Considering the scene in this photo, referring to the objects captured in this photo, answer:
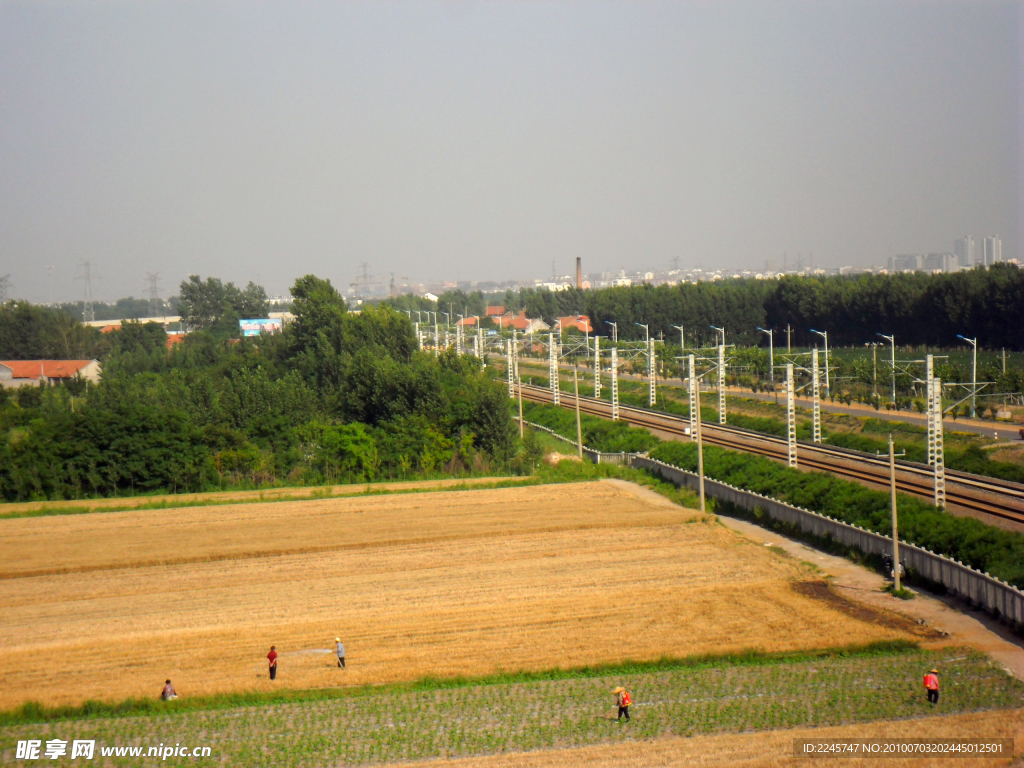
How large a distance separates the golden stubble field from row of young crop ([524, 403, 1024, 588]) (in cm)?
239

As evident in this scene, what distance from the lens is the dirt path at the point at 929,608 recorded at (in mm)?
13828

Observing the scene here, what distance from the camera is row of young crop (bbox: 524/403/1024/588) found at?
1673 centimetres

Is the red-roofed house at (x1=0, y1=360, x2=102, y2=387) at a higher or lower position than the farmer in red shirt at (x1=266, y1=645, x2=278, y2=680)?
higher

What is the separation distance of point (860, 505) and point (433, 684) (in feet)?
40.9

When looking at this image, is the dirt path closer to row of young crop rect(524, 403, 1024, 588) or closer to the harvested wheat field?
row of young crop rect(524, 403, 1024, 588)

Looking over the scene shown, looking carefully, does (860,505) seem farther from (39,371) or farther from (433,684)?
(39,371)

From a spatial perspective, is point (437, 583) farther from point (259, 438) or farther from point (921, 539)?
point (259, 438)

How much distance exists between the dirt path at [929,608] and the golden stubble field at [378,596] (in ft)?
2.63

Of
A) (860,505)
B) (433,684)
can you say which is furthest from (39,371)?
(433,684)

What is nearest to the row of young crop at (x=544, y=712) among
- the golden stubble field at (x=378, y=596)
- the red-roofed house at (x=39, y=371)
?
the golden stubble field at (x=378, y=596)

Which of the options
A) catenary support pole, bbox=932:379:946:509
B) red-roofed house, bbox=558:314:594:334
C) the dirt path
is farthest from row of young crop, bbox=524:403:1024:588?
red-roofed house, bbox=558:314:594:334

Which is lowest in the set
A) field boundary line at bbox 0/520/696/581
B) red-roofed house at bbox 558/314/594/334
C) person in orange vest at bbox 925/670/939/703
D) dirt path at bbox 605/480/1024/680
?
dirt path at bbox 605/480/1024/680

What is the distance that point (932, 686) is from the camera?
11398 mm

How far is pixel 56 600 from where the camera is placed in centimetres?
1781
